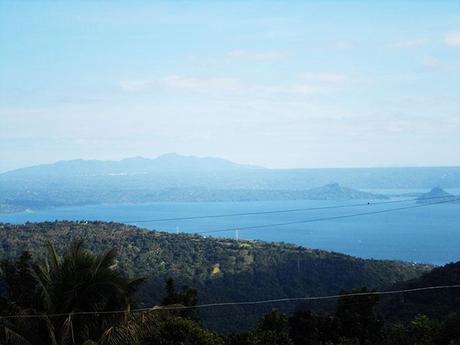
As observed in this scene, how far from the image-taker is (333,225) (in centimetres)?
14788

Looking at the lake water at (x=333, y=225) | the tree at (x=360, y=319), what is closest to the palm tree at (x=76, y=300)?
the tree at (x=360, y=319)

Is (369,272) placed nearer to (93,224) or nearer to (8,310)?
(93,224)

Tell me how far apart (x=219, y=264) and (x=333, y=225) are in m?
99.2

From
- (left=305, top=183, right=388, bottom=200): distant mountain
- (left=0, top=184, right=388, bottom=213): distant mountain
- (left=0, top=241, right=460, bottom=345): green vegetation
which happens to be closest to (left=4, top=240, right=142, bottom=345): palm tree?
(left=0, top=241, right=460, bottom=345): green vegetation

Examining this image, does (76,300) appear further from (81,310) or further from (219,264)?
(219,264)

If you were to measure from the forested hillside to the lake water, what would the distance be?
131 ft

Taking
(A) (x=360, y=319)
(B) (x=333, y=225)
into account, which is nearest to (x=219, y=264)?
(A) (x=360, y=319)

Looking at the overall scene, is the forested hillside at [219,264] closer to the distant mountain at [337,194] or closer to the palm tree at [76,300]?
the palm tree at [76,300]

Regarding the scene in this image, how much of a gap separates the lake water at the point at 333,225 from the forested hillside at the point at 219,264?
3984 cm

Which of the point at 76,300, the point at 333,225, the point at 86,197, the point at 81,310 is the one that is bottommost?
the point at 333,225

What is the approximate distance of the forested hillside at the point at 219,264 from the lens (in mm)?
44312

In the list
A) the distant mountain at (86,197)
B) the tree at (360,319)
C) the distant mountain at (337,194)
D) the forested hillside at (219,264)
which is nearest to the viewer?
the tree at (360,319)

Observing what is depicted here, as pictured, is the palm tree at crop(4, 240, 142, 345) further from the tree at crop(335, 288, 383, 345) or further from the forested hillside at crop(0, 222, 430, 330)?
the forested hillside at crop(0, 222, 430, 330)

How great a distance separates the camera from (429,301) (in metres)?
27.5
